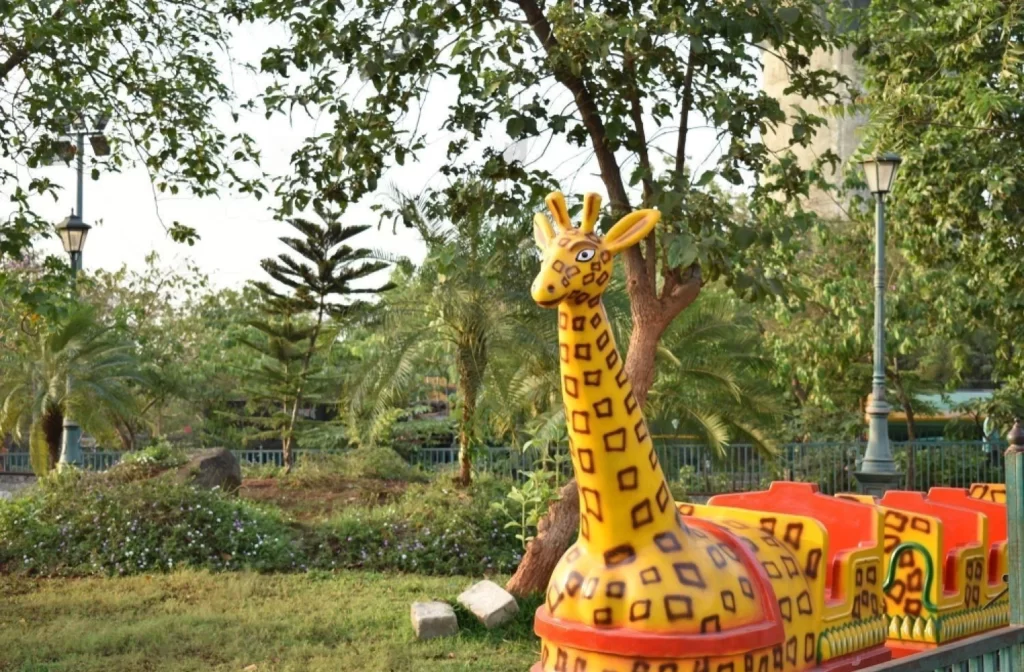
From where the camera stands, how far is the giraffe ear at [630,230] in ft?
14.1

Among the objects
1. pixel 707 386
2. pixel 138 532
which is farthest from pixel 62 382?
pixel 707 386

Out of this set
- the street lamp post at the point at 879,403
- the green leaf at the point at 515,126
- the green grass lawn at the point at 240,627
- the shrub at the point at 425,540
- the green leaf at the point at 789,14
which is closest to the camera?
the green leaf at the point at 789,14

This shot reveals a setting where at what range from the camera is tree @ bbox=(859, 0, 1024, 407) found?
12328 millimetres

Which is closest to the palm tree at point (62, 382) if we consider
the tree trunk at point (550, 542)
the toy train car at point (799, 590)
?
the tree trunk at point (550, 542)

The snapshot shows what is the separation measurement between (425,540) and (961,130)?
23.3 feet

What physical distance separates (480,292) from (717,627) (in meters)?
10.9

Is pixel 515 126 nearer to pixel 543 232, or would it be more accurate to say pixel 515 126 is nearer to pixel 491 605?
pixel 491 605

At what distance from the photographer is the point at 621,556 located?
4.26 m

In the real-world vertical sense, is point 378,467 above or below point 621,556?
below

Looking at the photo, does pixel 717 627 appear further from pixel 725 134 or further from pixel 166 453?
pixel 166 453

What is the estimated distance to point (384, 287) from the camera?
70.6 feet

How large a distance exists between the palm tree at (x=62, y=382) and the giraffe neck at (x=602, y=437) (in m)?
16.2

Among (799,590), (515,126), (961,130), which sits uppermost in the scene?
(961,130)

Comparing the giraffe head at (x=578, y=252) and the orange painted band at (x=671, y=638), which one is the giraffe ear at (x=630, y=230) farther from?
the orange painted band at (x=671, y=638)
